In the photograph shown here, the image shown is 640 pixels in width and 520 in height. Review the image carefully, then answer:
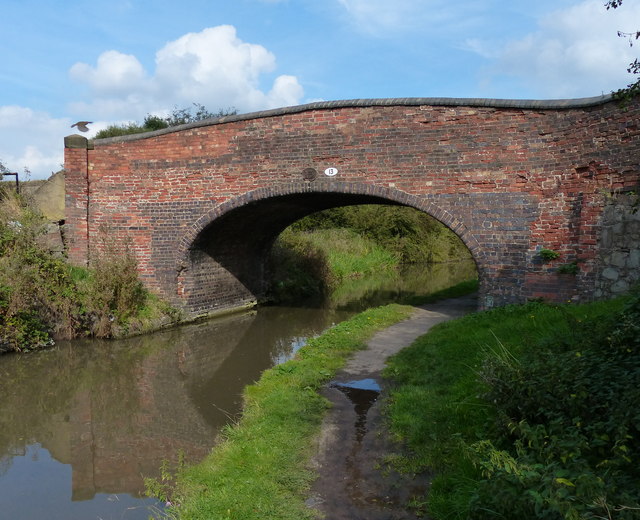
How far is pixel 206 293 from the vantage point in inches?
483

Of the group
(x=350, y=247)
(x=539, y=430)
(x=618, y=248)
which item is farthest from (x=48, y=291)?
(x=350, y=247)

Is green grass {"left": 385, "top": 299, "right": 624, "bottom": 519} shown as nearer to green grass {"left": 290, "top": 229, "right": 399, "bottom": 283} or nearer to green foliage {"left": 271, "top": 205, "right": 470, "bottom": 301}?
green foliage {"left": 271, "top": 205, "right": 470, "bottom": 301}

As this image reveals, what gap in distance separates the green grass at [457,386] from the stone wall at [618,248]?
87 centimetres

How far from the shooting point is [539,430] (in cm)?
326

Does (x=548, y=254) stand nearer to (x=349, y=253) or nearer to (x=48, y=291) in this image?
(x=48, y=291)

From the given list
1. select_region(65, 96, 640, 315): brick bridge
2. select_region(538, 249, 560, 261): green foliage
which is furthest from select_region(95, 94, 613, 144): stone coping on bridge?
select_region(538, 249, 560, 261): green foliage

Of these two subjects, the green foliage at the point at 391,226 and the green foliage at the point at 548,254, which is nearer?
the green foliage at the point at 548,254

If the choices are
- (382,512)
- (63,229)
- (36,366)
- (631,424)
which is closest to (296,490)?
(382,512)

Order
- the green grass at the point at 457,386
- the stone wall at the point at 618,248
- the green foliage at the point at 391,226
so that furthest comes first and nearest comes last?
the green foliage at the point at 391,226, the stone wall at the point at 618,248, the green grass at the point at 457,386

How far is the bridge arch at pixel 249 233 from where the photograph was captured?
9.77m

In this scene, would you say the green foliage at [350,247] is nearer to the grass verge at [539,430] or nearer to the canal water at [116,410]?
the canal water at [116,410]

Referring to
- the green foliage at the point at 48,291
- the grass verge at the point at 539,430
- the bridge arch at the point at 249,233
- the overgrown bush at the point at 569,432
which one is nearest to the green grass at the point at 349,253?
the bridge arch at the point at 249,233

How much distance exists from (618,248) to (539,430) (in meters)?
5.32

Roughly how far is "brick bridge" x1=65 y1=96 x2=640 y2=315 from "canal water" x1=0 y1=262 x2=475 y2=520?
2299 millimetres
